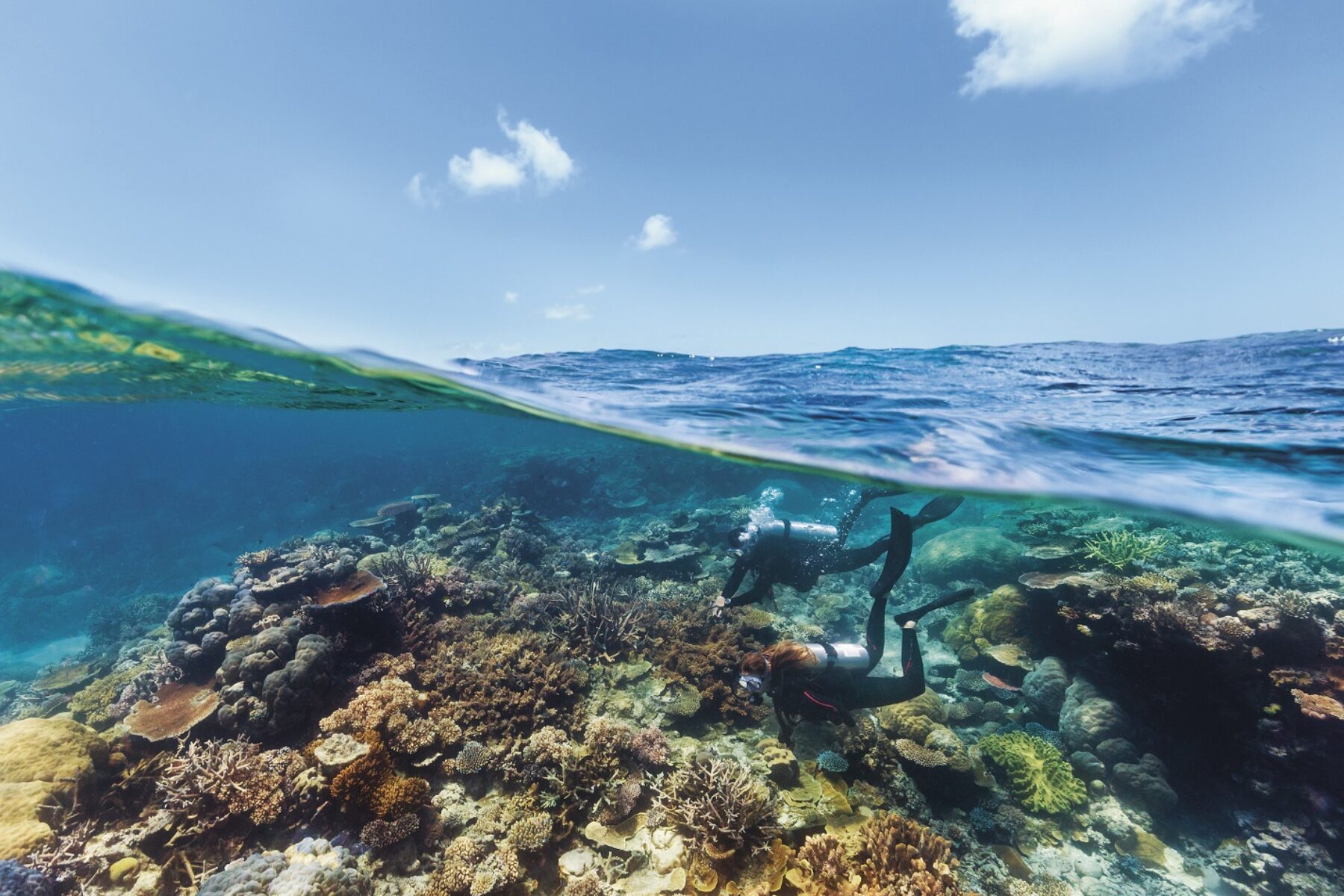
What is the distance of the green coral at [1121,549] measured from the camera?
31.1ft

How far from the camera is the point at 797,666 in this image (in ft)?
22.5

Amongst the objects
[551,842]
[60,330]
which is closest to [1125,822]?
[551,842]

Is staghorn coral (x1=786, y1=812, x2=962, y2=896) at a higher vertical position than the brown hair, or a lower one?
lower

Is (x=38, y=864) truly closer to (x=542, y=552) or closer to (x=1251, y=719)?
(x=542, y=552)

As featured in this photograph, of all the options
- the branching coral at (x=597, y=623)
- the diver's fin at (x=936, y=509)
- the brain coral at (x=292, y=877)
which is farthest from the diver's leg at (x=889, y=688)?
the brain coral at (x=292, y=877)

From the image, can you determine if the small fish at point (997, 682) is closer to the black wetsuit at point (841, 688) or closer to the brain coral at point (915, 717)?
the brain coral at point (915, 717)

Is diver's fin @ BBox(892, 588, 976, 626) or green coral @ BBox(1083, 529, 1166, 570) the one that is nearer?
diver's fin @ BBox(892, 588, 976, 626)

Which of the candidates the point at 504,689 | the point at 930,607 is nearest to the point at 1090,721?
the point at 930,607

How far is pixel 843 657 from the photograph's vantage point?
7422 millimetres

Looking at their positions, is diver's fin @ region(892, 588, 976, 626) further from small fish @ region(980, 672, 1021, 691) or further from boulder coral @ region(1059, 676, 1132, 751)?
boulder coral @ region(1059, 676, 1132, 751)

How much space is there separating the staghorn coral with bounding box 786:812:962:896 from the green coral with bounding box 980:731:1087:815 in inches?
81.4

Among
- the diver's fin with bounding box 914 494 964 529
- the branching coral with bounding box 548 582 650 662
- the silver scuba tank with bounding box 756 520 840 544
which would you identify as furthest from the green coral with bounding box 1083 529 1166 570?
the branching coral with bounding box 548 582 650 662

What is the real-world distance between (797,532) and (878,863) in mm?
5538

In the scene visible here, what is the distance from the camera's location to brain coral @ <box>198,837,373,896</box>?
13.2 feet
